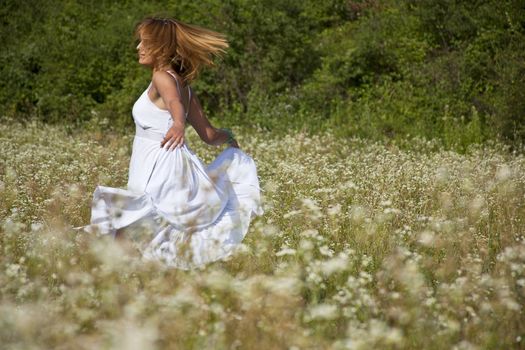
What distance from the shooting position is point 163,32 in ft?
16.2

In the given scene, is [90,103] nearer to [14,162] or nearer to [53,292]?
[14,162]

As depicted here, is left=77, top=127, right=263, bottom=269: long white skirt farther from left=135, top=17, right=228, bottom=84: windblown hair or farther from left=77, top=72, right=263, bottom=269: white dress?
left=135, top=17, right=228, bottom=84: windblown hair

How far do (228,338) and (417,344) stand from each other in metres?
0.90

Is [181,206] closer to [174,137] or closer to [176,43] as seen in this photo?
[174,137]

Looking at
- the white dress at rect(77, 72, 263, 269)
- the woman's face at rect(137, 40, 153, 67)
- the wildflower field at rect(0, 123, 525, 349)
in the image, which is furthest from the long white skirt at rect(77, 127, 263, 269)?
the woman's face at rect(137, 40, 153, 67)

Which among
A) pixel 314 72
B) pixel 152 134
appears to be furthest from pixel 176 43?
pixel 314 72

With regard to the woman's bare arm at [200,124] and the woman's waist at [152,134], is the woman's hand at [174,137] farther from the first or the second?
the woman's bare arm at [200,124]

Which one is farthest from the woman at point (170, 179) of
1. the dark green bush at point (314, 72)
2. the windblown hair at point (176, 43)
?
the dark green bush at point (314, 72)

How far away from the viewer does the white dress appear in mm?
4758

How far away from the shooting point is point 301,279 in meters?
4.37

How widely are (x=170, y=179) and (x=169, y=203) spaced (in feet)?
0.56

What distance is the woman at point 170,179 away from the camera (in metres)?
4.77

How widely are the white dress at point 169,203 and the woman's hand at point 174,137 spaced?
0.24 feet

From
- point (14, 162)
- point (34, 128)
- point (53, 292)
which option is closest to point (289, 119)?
point (34, 128)
